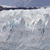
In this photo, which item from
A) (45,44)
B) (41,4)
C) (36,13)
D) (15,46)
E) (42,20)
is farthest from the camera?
(41,4)

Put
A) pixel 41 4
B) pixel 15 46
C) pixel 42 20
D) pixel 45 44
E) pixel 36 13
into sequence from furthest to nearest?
1. pixel 41 4
2. pixel 36 13
3. pixel 15 46
4. pixel 42 20
5. pixel 45 44

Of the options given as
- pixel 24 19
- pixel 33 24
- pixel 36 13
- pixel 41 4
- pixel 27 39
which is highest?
pixel 41 4

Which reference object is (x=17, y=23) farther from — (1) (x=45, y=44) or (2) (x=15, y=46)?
(1) (x=45, y=44)

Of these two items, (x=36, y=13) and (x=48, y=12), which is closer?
(x=48, y=12)

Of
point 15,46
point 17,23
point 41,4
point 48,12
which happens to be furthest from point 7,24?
point 41,4

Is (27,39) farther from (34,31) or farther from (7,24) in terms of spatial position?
(7,24)

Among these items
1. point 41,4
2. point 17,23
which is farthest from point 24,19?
point 41,4

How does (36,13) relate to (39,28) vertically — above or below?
above
